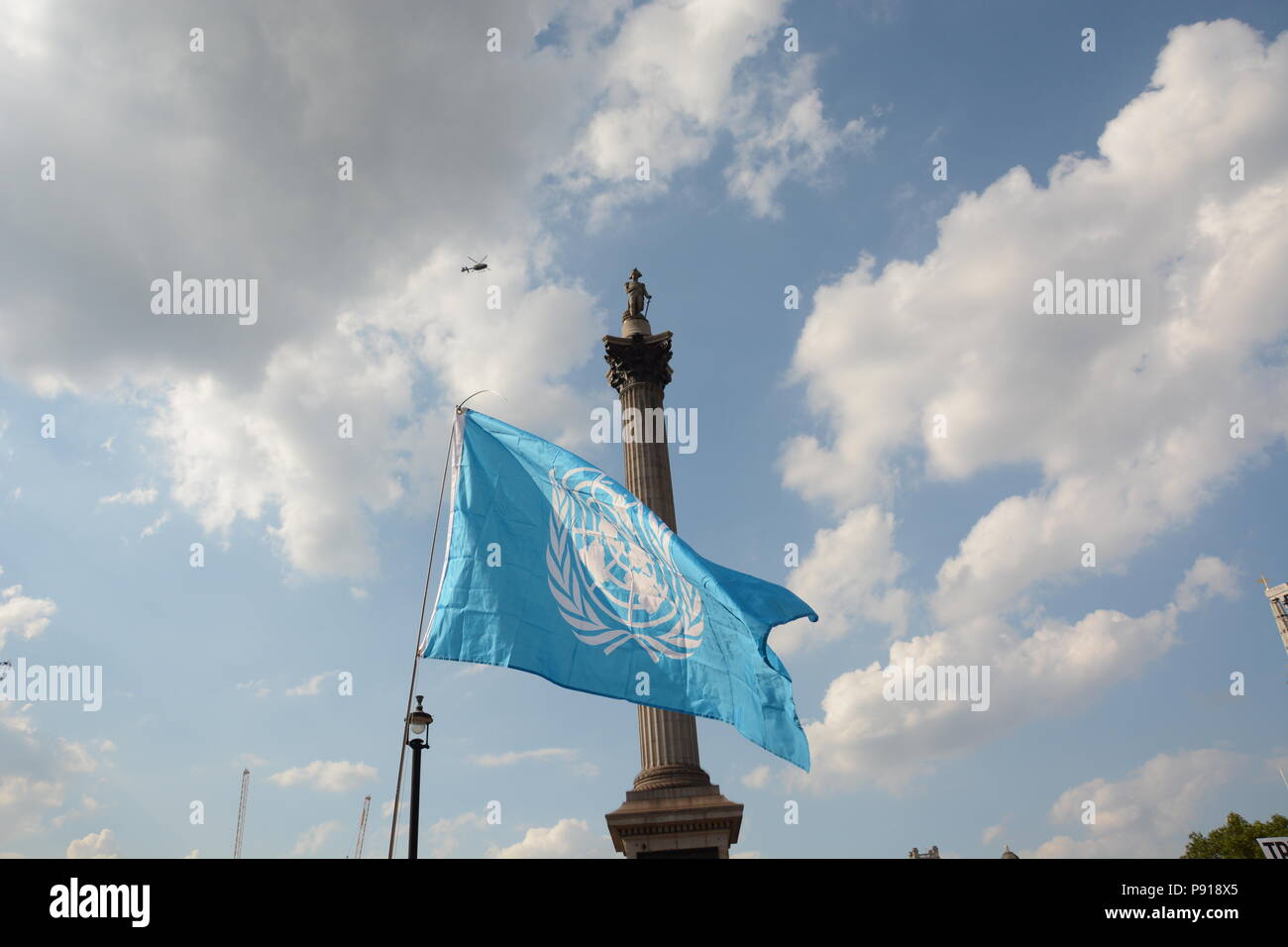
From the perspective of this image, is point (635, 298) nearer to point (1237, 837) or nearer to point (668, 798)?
point (668, 798)

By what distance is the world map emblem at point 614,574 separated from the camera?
1190cm

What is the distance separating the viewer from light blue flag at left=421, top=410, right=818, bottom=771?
11172 millimetres

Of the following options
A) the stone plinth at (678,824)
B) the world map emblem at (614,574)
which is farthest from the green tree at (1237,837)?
the world map emblem at (614,574)

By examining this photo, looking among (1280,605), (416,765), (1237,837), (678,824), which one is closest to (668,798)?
(678,824)

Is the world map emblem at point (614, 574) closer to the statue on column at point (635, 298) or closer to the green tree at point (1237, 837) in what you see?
the statue on column at point (635, 298)

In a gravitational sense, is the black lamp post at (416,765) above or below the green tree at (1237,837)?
above

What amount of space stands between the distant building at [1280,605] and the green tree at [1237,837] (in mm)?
63763

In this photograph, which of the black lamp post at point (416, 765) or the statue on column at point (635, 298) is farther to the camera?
the statue on column at point (635, 298)
